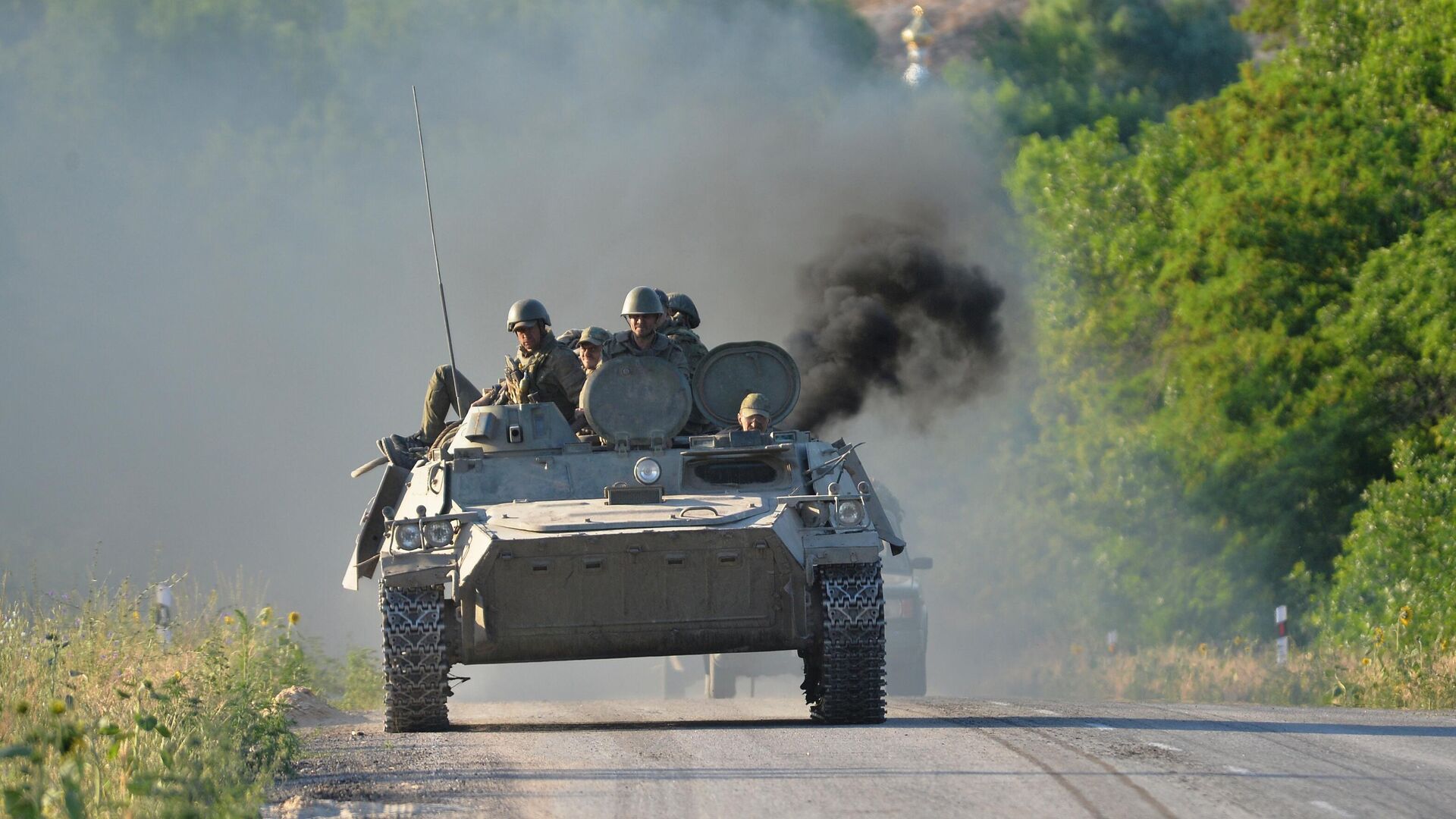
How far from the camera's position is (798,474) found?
553 inches

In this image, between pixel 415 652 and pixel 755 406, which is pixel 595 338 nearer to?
pixel 755 406

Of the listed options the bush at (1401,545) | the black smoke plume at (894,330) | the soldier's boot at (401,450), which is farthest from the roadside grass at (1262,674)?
the soldier's boot at (401,450)

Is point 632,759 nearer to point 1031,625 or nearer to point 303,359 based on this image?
point 1031,625

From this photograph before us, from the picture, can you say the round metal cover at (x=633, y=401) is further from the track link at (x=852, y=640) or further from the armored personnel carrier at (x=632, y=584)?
the track link at (x=852, y=640)

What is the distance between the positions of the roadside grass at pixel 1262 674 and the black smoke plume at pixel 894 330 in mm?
3775

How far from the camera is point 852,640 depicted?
12859 millimetres

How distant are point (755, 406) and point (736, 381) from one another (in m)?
0.26

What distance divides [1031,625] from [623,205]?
12.8 metres

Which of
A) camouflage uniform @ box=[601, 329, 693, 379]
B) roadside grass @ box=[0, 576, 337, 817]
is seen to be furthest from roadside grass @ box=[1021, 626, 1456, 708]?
roadside grass @ box=[0, 576, 337, 817]

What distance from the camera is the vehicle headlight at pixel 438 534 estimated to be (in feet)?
42.4

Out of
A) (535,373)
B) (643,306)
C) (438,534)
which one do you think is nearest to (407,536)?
(438,534)

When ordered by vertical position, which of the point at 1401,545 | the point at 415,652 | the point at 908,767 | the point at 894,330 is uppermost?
the point at 894,330

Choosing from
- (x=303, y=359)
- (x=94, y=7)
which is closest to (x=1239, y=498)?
(x=303, y=359)

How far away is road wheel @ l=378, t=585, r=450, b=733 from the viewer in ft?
41.9
